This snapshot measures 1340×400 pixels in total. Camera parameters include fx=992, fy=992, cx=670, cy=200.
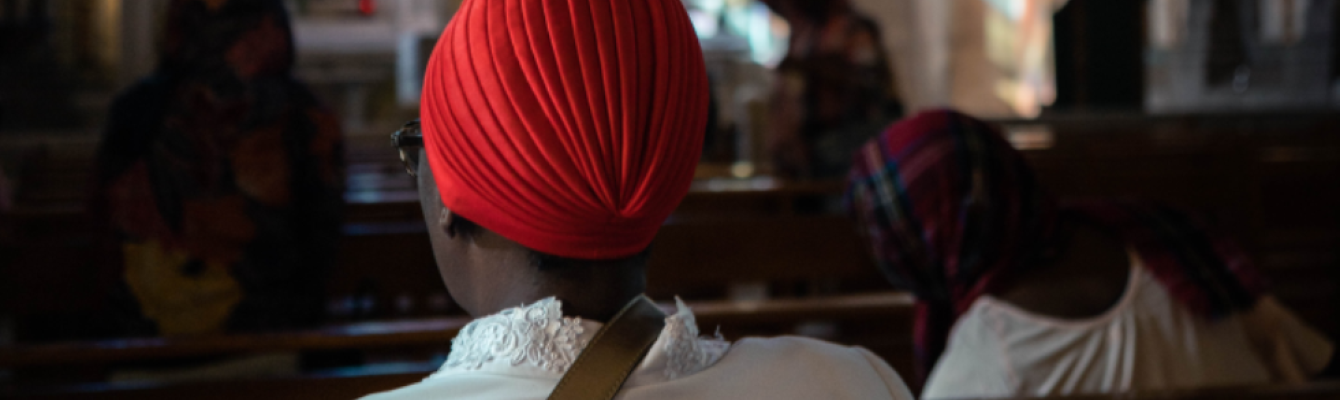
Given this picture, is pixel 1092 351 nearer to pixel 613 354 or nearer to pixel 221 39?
pixel 613 354

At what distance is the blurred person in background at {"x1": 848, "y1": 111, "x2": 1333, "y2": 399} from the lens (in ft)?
5.43

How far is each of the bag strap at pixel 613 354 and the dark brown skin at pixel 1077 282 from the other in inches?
42.7

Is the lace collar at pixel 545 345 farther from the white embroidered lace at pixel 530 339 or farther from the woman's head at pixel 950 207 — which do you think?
the woman's head at pixel 950 207

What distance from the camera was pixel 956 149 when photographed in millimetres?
1739

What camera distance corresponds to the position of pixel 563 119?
27.8 inches

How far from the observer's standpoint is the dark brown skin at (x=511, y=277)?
79 cm

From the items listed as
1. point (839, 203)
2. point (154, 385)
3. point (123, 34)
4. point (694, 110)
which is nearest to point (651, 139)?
Answer: point (694, 110)

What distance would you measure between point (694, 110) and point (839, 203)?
3.37 m

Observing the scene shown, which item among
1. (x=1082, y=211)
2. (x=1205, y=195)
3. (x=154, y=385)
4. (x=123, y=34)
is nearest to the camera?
(x=154, y=385)

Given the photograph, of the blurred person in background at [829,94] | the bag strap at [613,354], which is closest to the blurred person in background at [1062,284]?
the bag strap at [613,354]

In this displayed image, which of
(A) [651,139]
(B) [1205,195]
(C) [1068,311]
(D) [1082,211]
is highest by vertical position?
(A) [651,139]

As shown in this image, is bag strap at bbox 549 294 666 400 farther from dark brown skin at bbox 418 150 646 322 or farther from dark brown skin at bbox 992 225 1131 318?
dark brown skin at bbox 992 225 1131 318

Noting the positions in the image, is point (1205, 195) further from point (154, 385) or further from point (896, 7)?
point (896, 7)

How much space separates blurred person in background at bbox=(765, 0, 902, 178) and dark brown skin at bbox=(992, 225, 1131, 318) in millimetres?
2586
